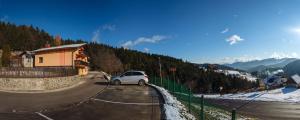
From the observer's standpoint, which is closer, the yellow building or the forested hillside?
the yellow building

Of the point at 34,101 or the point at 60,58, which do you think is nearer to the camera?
the point at 34,101

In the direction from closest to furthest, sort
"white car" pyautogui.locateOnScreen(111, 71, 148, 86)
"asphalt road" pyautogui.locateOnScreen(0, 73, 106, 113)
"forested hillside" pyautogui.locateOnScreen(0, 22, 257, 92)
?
"asphalt road" pyautogui.locateOnScreen(0, 73, 106, 113)
"white car" pyautogui.locateOnScreen(111, 71, 148, 86)
"forested hillside" pyautogui.locateOnScreen(0, 22, 257, 92)

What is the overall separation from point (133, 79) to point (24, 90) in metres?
12.1

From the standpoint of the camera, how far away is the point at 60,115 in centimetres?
1289

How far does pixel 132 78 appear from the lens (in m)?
33.1

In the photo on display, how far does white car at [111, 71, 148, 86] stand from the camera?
32938 millimetres

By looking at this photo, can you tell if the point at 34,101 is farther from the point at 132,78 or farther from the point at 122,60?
the point at 122,60

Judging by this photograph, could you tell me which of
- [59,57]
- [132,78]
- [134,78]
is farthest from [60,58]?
[134,78]

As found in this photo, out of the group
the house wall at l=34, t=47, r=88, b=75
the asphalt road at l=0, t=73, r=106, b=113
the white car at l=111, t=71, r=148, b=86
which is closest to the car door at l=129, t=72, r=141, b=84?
the white car at l=111, t=71, r=148, b=86

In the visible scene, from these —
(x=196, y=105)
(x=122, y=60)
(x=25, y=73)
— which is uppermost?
(x=122, y=60)

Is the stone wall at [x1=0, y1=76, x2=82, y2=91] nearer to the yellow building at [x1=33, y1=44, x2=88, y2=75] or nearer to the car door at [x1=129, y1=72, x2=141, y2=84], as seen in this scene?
the car door at [x1=129, y1=72, x2=141, y2=84]

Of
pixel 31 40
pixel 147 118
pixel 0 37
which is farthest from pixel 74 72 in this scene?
pixel 31 40

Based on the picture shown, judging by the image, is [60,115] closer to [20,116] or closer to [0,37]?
[20,116]

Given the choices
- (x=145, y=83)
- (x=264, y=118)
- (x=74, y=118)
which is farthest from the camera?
(x=145, y=83)
